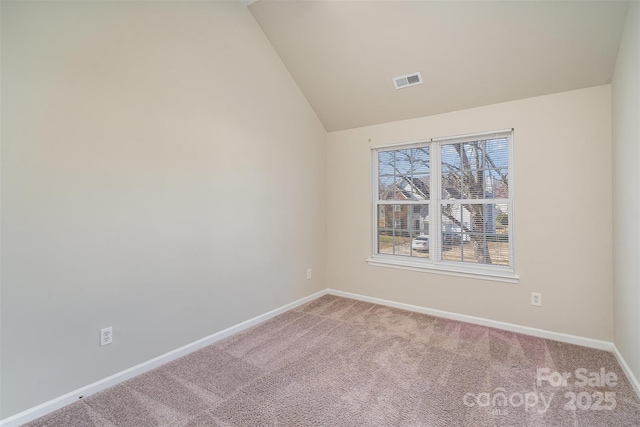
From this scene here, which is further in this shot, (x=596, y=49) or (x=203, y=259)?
(x=203, y=259)

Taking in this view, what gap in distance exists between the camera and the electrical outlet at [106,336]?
1942 mm

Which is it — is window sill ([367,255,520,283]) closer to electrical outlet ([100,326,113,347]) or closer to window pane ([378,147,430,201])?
window pane ([378,147,430,201])

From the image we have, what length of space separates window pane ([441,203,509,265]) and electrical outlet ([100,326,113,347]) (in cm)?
318

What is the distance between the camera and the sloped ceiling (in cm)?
222

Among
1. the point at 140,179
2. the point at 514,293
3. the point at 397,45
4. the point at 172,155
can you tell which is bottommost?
the point at 514,293

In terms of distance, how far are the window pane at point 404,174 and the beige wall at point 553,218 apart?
288 mm

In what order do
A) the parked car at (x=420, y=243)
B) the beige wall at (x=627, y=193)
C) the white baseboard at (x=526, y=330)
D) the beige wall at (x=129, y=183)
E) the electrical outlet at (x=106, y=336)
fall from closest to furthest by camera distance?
the beige wall at (x=129, y=183) < the beige wall at (x=627, y=193) < the electrical outlet at (x=106, y=336) < the white baseboard at (x=526, y=330) < the parked car at (x=420, y=243)

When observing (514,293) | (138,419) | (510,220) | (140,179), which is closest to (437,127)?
(510,220)

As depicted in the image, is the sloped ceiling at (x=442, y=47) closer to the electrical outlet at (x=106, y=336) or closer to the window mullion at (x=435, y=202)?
the window mullion at (x=435, y=202)

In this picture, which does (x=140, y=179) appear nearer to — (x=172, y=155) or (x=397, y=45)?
(x=172, y=155)

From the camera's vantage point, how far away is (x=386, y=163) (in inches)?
146

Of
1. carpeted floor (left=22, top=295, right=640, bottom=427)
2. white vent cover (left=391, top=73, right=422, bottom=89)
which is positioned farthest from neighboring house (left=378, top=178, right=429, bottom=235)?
carpeted floor (left=22, top=295, right=640, bottom=427)

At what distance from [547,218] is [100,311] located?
372 cm

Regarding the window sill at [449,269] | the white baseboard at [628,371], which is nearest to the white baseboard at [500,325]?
the white baseboard at [628,371]
